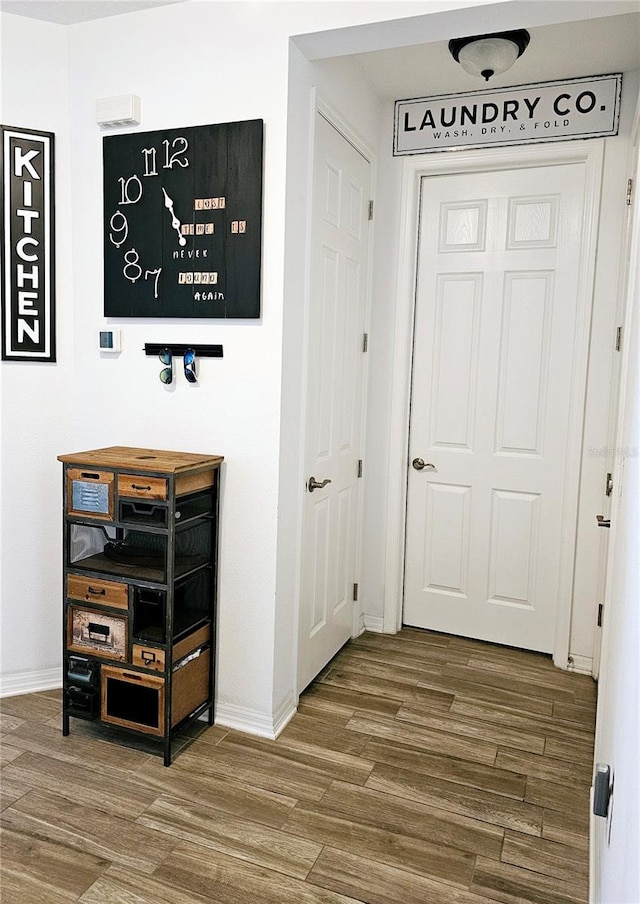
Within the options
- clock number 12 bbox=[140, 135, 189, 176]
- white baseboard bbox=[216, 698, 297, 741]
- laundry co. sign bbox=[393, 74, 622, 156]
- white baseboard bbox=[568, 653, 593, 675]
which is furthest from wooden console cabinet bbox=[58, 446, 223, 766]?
laundry co. sign bbox=[393, 74, 622, 156]

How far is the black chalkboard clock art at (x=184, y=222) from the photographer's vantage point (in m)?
2.40

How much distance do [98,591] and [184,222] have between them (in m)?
1.35

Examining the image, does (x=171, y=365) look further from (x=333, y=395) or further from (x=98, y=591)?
(x=98, y=591)

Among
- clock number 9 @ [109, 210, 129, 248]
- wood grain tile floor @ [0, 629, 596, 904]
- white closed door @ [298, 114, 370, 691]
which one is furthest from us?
white closed door @ [298, 114, 370, 691]

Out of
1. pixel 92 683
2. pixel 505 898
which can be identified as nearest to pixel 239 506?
pixel 92 683

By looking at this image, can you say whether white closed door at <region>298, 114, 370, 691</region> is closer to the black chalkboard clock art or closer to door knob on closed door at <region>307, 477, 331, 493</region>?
door knob on closed door at <region>307, 477, 331, 493</region>

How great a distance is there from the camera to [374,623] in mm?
3592

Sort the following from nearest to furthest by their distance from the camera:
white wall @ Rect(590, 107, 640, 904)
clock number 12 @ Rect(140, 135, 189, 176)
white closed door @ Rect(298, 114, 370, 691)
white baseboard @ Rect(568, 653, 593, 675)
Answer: white wall @ Rect(590, 107, 640, 904), clock number 12 @ Rect(140, 135, 189, 176), white closed door @ Rect(298, 114, 370, 691), white baseboard @ Rect(568, 653, 593, 675)

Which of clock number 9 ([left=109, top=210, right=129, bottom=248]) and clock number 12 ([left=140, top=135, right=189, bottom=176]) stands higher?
clock number 12 ([left=140, top=135, right=189, bottom=176])

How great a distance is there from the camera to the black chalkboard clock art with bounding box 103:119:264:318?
7.87 feet

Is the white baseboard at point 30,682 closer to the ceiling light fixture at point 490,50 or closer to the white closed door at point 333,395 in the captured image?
the white closed door at point 333,395

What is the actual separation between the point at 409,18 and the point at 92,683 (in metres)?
2.44

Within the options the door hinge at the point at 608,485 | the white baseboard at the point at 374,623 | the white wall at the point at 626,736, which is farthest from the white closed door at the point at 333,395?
the white wall at the point at 626,736

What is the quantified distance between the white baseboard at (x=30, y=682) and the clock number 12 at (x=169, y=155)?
2035 mm
